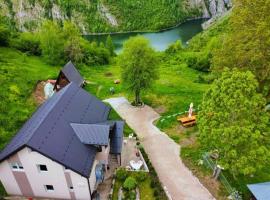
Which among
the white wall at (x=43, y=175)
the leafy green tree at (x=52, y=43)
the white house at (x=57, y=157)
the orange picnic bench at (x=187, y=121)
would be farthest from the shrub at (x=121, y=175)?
the leafy green tree at (x=52, y=43)

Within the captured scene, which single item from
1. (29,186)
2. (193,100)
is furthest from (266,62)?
(29,186)

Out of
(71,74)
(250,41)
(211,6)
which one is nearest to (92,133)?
(250,41)

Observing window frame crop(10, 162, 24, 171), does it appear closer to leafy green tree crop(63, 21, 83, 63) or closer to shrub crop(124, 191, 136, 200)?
shrub crop(124, 191, 136, 200)

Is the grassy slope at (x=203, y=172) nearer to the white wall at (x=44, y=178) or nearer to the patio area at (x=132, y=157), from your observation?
the patio area at (x=132, y=157)

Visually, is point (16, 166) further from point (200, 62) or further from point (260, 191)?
point (200, 62)

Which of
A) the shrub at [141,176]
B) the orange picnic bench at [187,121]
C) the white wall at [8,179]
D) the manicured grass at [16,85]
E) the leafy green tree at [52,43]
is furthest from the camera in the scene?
the leafy green tree at [52,43]

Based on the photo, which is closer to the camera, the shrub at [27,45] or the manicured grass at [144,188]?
the manicured grass at [144,188]

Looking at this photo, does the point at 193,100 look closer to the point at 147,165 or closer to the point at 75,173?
the point at 147,165

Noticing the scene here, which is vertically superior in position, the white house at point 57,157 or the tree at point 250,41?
the tree at point 250,41
